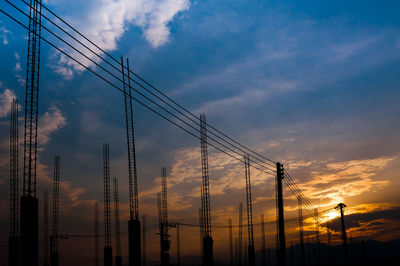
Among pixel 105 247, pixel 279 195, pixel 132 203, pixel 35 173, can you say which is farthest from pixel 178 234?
pixel 35 173

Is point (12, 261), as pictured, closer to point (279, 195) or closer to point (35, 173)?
point (35, 173)

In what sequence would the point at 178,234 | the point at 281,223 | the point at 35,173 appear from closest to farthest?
the point at 35,173 → the point at 281,223 → the point at 178,234

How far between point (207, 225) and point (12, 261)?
50.7ft

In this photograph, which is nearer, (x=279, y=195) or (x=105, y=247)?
(x=279, y=195)

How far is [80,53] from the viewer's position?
2042 cm

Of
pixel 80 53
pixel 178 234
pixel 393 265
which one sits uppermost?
pixel 80 53

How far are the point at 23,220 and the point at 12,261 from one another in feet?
37.0

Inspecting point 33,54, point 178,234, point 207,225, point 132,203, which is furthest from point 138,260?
point 178,234

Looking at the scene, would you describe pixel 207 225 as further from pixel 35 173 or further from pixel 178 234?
pixel 178 234

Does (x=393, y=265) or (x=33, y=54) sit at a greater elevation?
(x=33, y=54)

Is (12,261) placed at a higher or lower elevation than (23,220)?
lower

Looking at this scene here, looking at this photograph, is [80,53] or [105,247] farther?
[105,247]

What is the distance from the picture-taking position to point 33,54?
2239cm

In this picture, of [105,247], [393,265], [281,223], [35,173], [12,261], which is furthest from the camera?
[393,265]
